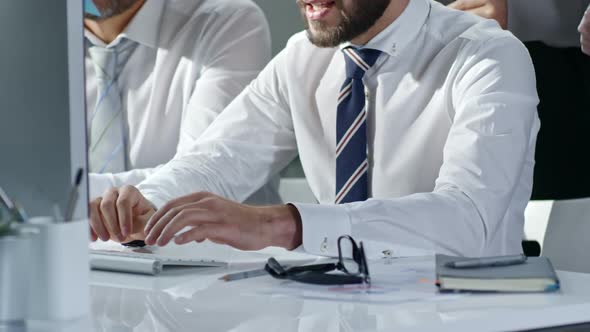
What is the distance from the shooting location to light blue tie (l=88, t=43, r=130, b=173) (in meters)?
2.88

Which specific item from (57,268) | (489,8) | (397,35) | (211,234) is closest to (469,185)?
(397,35)

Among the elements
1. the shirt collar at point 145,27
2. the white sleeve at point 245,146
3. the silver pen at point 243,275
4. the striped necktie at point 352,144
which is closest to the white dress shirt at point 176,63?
the shirt collar at point 145,27

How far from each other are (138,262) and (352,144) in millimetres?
833

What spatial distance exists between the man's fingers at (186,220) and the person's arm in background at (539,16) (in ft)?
4.62

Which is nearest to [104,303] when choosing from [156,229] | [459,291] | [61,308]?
[61,308]

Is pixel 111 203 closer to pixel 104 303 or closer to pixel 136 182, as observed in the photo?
pixel 104 303

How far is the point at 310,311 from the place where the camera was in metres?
1.09

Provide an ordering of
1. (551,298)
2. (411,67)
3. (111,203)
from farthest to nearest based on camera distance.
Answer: (411,67), (111,203), (551,298)

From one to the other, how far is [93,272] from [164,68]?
1.52 metres

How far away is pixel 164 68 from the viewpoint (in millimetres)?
2934

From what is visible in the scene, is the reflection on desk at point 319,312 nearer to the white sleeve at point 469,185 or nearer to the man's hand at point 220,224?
the man's hand at point 220,224

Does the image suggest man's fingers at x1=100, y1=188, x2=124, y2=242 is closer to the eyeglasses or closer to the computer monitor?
the eyeglasses

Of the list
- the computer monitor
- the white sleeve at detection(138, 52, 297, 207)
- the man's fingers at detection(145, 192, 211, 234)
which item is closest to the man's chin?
the white sleeve at detection(138, 52, 297, 207)

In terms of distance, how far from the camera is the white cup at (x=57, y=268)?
0.97 metres
